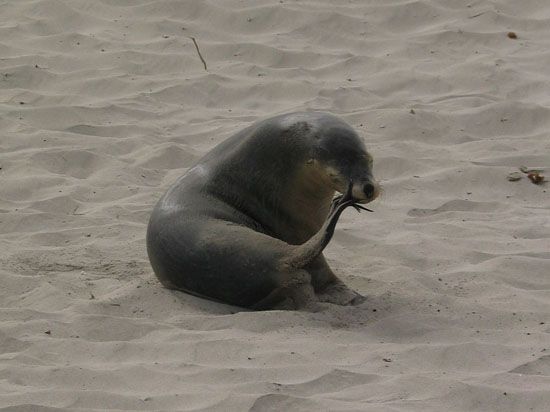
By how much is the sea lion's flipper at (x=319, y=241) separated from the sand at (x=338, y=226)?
19cm

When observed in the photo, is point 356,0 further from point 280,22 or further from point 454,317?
point 454,317

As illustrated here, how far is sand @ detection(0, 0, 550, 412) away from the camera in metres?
4.24

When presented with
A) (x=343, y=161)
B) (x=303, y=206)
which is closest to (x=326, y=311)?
(x=303, y=206)

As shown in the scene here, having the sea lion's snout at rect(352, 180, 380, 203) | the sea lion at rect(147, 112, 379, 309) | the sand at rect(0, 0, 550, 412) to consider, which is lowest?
the sand at rect(0, 0, 550, 412)

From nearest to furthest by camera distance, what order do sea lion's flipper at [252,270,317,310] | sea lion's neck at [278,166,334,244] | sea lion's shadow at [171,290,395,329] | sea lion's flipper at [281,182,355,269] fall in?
sea lion's flipper at [281,182,355,269]
sea lion's shadow at [171,290,395,329]
sea lion's flipper at [252,270,317,310]
sea lion's neck at [278,166,334,244]

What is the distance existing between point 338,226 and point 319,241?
125cm

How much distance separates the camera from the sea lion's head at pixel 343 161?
4789 millimetres

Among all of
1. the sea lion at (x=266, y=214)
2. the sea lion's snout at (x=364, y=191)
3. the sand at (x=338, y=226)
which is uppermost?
the sea lion's snout at (x=364, y=191)

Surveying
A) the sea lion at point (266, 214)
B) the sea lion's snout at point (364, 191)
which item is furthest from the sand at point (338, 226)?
the sea lion's snout at point (364, 191)

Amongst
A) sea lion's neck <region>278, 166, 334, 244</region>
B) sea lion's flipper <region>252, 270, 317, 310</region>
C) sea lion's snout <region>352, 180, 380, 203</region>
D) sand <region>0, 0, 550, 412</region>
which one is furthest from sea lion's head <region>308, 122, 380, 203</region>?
sand <region>0, 0, 550, 412</region>

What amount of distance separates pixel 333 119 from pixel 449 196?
148 cm

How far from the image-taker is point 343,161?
16.0 feet

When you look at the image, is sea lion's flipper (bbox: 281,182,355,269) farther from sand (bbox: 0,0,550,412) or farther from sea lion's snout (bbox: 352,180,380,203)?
sand (bbox: 0,0,550,412)

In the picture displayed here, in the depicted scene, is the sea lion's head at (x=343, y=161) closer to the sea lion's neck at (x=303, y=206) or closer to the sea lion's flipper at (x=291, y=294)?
the sea lion's neck at (x=303, y=206)
